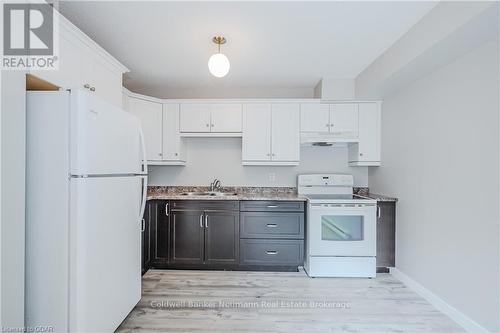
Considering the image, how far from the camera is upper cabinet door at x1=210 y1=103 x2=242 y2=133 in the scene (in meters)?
3.55

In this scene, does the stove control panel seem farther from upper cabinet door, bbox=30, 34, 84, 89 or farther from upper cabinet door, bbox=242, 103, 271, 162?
upper cabinet door, bbox=30, 34, 84, 89

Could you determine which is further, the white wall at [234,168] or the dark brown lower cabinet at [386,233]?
the white wall at [234,168]

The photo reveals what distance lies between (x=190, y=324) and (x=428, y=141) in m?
2.63

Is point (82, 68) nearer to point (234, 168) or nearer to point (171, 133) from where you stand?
point (171, 133)

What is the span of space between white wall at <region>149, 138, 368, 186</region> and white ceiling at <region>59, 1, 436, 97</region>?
101cm

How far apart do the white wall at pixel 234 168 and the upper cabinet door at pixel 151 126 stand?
0.44 metres

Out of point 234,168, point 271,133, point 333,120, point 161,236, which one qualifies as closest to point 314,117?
point 333,120

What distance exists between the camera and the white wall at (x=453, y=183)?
187 centimetres

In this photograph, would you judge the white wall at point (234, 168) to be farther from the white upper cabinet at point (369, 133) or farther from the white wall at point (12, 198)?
the white wall at point (12, 198)

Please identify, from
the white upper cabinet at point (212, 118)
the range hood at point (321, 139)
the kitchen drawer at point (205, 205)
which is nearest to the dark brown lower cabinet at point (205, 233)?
the kitchen drawer at point (205, 205)

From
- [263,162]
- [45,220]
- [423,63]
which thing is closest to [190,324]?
[45,220]

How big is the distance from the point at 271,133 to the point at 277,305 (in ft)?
6.57

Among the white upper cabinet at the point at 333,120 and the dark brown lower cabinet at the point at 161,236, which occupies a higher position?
the white upper cabinet at the point at 333,120

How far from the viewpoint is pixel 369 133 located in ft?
11.4
